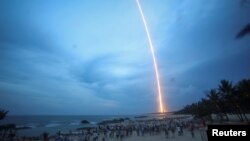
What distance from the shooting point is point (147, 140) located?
99.9 feet

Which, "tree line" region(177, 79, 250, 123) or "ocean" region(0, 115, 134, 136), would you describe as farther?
"ocean" region(0, 115, 134, 136)

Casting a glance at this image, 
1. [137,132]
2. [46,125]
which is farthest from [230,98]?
[46,125]

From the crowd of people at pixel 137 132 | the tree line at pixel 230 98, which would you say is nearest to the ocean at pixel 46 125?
the crowd of people at pixel 137 132

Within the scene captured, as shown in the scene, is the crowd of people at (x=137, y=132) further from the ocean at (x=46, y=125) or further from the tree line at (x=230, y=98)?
the ocean at (x=46, y=125)

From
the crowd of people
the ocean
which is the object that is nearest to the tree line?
the crowd of people

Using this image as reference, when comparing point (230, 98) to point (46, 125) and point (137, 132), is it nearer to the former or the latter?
point (137, 132)

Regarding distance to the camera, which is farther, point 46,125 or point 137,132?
point 46,125

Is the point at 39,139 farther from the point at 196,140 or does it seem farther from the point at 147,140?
the point at 196,140

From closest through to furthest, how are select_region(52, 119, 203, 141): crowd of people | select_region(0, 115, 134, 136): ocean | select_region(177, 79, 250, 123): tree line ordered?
select_region(52, 119, 203, 141): crowd of people, select_region(177, 79, 250, 123): tree line, select_region(0, 115, 134, 136): ocean

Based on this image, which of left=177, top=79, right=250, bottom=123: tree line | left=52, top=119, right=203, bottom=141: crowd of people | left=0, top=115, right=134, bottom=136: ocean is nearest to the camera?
left=52, top=119, right=203, bottom=141: crowd of people

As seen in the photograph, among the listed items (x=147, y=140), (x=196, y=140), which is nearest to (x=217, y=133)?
(x=196, y=140)

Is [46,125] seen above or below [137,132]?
above

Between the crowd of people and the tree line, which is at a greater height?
the tree line

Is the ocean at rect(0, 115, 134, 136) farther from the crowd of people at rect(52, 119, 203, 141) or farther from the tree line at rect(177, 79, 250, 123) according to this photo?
the tree line at rect(177, 79, 250, 123)
